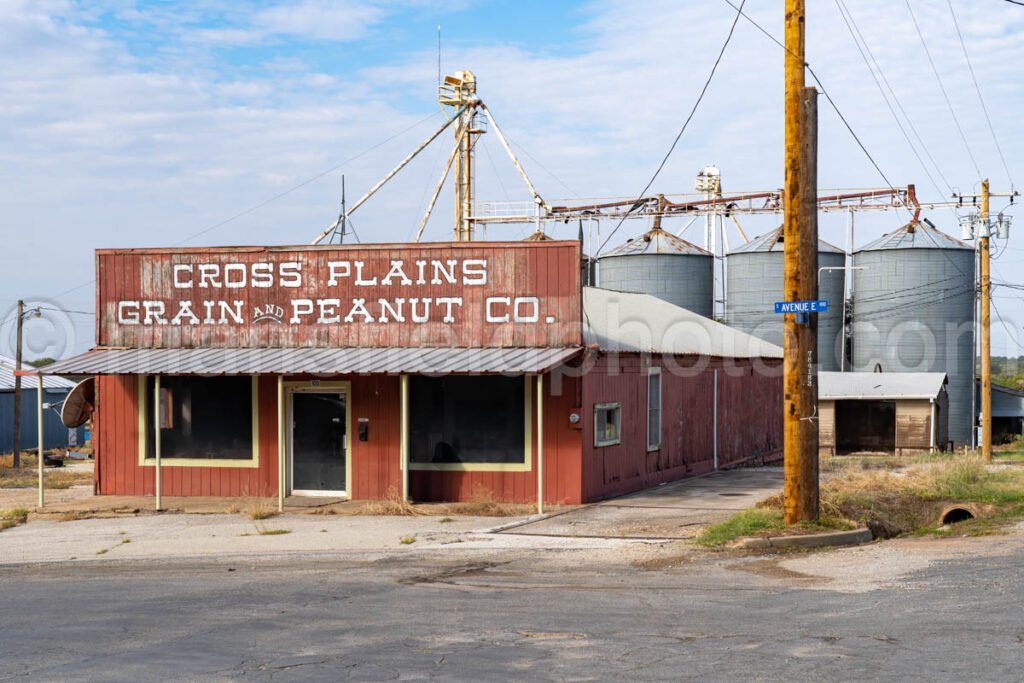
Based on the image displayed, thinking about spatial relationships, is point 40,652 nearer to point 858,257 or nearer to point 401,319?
point 401,319

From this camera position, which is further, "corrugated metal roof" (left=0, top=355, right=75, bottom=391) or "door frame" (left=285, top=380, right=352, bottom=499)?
"corrugated metal roof" (left=0, top=355, right=75, bottom=391)

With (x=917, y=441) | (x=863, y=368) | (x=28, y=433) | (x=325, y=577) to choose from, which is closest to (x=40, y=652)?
(x=325, y=577)

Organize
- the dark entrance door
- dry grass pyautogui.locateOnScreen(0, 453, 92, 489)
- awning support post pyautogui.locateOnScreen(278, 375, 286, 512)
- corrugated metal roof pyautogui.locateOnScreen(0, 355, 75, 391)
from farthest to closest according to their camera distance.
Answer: corrugated metal roof pyautogui.locateOnScreen(0, 355, 75, 391), dry grass pyautogui.locateOnScreen(0, 453, 92, 489), the dark entrance door, awning support post pyautogui.locateOnScreen(278, 375, 286, 512)

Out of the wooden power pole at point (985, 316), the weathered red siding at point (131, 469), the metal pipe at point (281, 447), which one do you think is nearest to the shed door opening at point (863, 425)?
the wooden power pole at point (985, 316)

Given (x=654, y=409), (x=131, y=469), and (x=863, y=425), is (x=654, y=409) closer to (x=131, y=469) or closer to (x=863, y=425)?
(x=131, y=469)

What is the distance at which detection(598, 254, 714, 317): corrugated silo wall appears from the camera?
49.3m

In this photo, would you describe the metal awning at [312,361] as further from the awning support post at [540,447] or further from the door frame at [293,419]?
the door frame at [293,419]

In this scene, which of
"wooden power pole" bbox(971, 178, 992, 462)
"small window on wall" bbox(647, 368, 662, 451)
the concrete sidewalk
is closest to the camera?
the concrete sidewalk

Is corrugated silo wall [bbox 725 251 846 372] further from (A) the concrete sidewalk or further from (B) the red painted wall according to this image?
(B) the red painted wall

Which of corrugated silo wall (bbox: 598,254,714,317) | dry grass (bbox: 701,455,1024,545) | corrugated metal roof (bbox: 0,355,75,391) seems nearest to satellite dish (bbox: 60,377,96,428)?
dry grass (bbox: 701,455,1024,545)

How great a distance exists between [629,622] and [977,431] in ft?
138

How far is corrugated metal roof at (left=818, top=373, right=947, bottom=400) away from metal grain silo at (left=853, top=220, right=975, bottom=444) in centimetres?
562

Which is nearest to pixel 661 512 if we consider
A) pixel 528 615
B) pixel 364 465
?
pixel 364 465

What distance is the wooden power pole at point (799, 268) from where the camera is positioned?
48.9 feet
